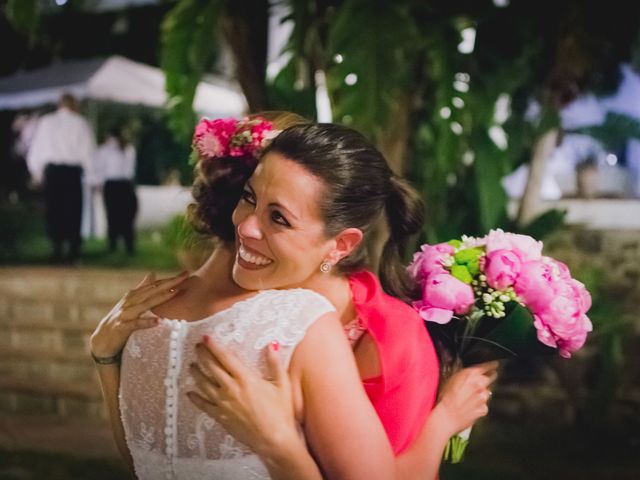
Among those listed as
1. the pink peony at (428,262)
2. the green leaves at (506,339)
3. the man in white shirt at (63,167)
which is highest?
the pink peony at (428,262)

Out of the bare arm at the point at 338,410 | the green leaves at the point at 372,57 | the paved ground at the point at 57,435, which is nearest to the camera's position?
the bare arm at the point at 338,410

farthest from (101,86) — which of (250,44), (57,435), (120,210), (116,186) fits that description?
(250,44)

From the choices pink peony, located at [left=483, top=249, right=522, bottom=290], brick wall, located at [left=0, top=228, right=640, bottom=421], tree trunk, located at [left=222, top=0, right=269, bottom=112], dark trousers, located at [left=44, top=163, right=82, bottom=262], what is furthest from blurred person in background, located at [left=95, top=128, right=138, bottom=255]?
pink peony, located at [left=483, top=249, right=522, bottom=290]

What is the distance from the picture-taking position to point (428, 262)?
5.09 ft

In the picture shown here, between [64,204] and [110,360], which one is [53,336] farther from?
[110,360]

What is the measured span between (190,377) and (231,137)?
0.48 metres

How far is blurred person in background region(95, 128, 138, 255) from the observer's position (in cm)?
757

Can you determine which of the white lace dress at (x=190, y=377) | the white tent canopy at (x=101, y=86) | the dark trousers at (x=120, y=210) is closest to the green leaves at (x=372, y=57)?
the white lace dress at (x=190, y=377)

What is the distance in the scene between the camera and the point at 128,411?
1.38 meters

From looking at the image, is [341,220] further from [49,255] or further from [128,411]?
[49,255]

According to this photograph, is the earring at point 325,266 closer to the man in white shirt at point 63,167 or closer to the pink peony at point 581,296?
the pink peony at point 581,296

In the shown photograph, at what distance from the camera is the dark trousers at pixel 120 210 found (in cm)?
748

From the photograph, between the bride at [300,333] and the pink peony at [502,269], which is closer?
the bride at [300,333]

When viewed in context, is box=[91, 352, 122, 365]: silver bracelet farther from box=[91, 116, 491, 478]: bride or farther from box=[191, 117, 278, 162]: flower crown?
box=[191, 117, 278, 162]: flower crown
